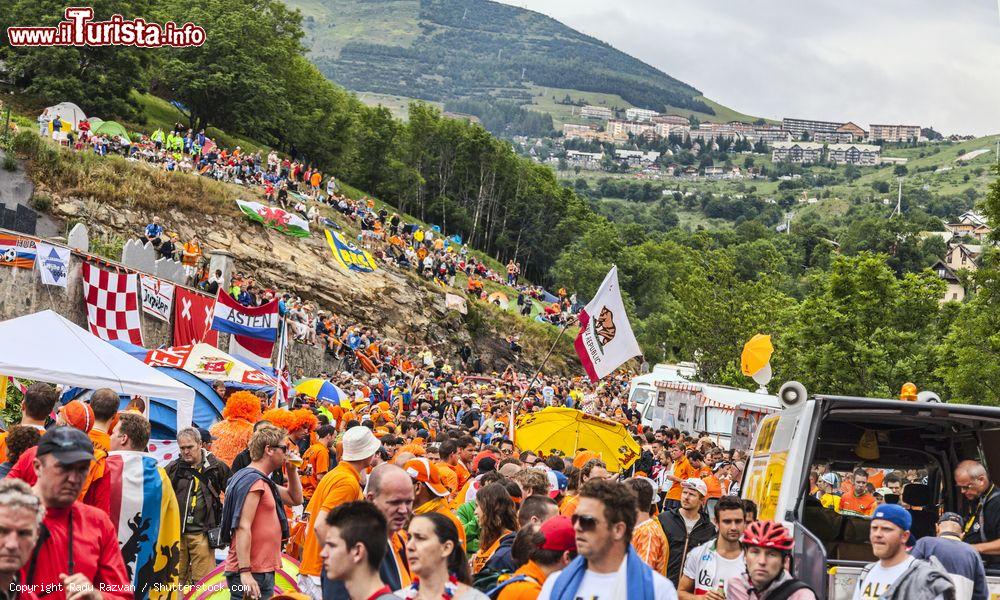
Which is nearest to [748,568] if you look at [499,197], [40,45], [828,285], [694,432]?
[694,432]

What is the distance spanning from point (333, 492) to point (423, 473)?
1.10 metres

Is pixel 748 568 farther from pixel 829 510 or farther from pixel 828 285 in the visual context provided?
pixel 828 285

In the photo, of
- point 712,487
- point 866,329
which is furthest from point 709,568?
point 866,329

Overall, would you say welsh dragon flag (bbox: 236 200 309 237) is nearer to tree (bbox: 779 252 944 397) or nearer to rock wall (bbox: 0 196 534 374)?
rock wall (bbox: 0 196 534 374)

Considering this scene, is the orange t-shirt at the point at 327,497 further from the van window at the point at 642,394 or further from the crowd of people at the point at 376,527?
the van window at the point at 642,394

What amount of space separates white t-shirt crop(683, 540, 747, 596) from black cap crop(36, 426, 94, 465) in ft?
12.9

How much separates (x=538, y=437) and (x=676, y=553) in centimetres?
1008

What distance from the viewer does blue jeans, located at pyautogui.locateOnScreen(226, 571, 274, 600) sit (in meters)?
7.40

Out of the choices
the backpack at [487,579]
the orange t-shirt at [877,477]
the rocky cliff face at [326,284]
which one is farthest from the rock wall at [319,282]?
the backpack at [487,579]

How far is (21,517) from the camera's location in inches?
188

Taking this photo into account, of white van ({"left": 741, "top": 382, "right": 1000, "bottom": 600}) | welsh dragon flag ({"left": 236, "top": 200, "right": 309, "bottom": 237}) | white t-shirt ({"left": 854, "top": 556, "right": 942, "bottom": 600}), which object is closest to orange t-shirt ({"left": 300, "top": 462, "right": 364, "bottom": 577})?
white van ({"left": 741, "top": 382, "right": 1000, "bottom": 600})

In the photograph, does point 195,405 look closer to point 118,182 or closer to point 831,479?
point 831,479

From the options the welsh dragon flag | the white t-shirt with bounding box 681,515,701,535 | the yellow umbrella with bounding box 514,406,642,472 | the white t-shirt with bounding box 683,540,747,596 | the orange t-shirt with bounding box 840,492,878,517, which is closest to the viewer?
the white t-shirt with bounding box 683,540,747,596

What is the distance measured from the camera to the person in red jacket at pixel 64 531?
5.21 meters
